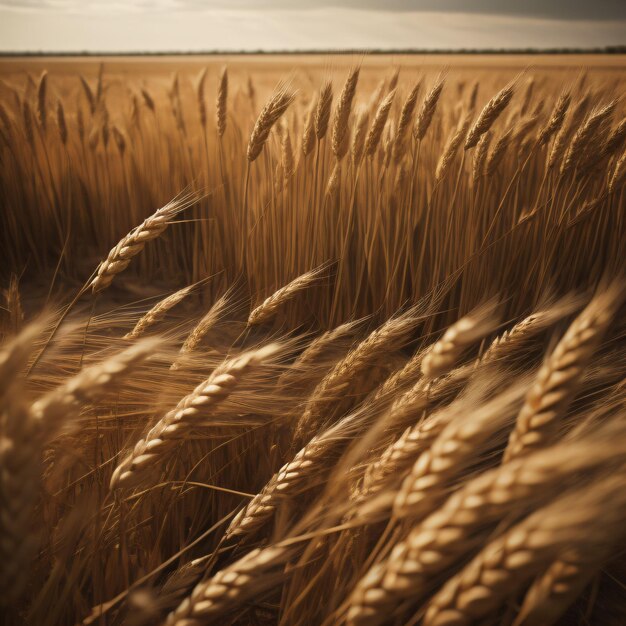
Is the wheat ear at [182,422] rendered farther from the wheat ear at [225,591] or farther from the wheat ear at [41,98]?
the wheat ear at [41,98]

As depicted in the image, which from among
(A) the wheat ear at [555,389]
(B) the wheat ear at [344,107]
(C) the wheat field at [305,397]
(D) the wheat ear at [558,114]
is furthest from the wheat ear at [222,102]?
(A) the wheat ear at [555,389]

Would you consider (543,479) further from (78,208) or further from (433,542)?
(78,208)

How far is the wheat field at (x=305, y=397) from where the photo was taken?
326mm

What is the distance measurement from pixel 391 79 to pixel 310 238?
2.27ft

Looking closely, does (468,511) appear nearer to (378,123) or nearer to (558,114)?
(378,123)

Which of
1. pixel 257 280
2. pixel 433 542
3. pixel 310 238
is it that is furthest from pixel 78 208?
pixel 433 542

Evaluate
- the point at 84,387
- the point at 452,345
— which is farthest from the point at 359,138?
the point at 84,387

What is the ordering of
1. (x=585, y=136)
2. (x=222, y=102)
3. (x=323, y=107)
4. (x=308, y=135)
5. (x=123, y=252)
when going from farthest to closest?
(x=222, y=102) < (x=308, y=135) < (x=323, y=107) < (x=585, y=136) < (x=123, y=252)

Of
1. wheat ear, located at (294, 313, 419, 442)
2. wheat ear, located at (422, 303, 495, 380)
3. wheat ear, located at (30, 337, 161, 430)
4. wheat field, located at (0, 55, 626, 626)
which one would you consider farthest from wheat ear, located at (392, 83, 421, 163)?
wheat ear, located at (30, 337, 161, 430)

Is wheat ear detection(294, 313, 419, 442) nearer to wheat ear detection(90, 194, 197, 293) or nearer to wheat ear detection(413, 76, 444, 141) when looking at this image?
wheat ear detection(90, 194, 197, 293)

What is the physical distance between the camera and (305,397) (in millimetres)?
798

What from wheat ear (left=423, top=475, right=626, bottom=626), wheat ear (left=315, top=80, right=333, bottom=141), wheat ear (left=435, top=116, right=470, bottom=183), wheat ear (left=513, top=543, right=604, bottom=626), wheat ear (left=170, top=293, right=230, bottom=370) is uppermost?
wheat ear (left=315, top=80, right=333, bottom=141)

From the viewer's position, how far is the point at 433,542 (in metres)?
0.31

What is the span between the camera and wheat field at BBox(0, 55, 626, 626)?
326mm
